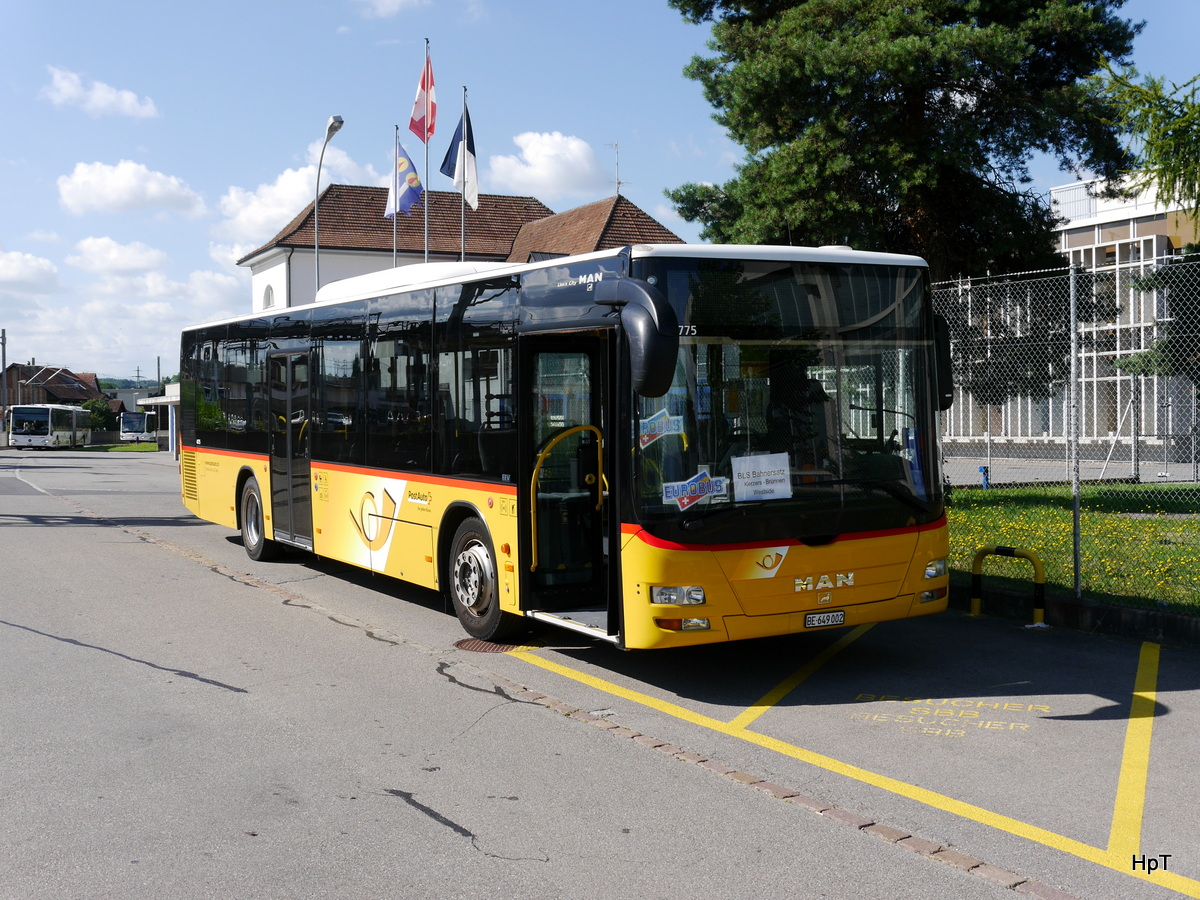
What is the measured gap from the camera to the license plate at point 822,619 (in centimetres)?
753

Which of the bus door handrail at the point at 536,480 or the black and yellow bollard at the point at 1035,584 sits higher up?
the bus door handrail at the point at 536,480

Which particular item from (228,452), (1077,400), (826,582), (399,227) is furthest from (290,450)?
(399,227)

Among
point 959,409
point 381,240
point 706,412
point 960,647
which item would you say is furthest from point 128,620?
point 381,240

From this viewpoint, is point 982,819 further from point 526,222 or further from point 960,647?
point 526,222

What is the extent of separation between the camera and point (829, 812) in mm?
5203

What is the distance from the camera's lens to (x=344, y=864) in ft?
14.9

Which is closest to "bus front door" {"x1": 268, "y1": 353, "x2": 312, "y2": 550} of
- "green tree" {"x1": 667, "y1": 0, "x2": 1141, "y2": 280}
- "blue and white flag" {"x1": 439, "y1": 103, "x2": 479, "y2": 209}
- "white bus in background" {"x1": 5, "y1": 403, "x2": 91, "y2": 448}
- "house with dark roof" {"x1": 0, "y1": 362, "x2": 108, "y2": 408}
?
"green tree" {"x1": 667, "y1": 0, "x2": 1141, "y2": 280}

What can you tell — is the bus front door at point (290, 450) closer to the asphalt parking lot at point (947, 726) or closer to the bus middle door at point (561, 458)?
the asphalt parking lot at point (947, 726)

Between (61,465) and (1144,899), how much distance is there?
47.1 meters

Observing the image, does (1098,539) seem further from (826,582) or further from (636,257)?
(636,257)

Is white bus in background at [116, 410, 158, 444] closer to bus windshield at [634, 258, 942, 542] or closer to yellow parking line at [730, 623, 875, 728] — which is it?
yellow parking line at [730, 623, 875, 728]

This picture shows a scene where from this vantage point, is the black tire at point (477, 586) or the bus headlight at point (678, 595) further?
the black tire at point (477, 586)

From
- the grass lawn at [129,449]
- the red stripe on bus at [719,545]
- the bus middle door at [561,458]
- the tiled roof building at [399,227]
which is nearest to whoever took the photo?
the red stripe on bus at [719,545]

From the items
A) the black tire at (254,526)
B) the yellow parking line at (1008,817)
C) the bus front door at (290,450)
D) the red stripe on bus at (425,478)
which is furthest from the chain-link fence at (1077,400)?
the black tire at (254,526)
